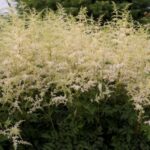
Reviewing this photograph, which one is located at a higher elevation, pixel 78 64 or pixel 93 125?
pixel 78 64

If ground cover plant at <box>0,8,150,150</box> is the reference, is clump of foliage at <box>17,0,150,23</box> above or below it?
above

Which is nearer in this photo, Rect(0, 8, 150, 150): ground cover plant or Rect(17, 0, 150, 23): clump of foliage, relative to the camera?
Rect(0, 8, 150, 150): ground cover plant

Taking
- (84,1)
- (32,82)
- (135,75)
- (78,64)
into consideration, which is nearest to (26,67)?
(32,82)

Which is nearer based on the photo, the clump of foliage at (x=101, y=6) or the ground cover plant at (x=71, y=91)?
the ground cover plant at (x=71, y=91)

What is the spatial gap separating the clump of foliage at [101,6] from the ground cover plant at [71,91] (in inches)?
183

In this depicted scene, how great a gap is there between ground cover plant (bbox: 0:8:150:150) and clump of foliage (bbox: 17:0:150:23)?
15.2 ft

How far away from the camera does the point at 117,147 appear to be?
4059mm

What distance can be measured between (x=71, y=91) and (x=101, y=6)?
16.9ft

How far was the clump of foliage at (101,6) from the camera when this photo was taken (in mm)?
9211

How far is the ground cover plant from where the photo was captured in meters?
3.98

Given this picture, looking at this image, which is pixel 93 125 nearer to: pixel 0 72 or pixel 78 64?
pixel 78 64

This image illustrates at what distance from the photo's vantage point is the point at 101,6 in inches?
362

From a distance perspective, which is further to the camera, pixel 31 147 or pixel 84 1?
pixel 84 1

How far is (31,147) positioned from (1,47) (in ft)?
2.68
